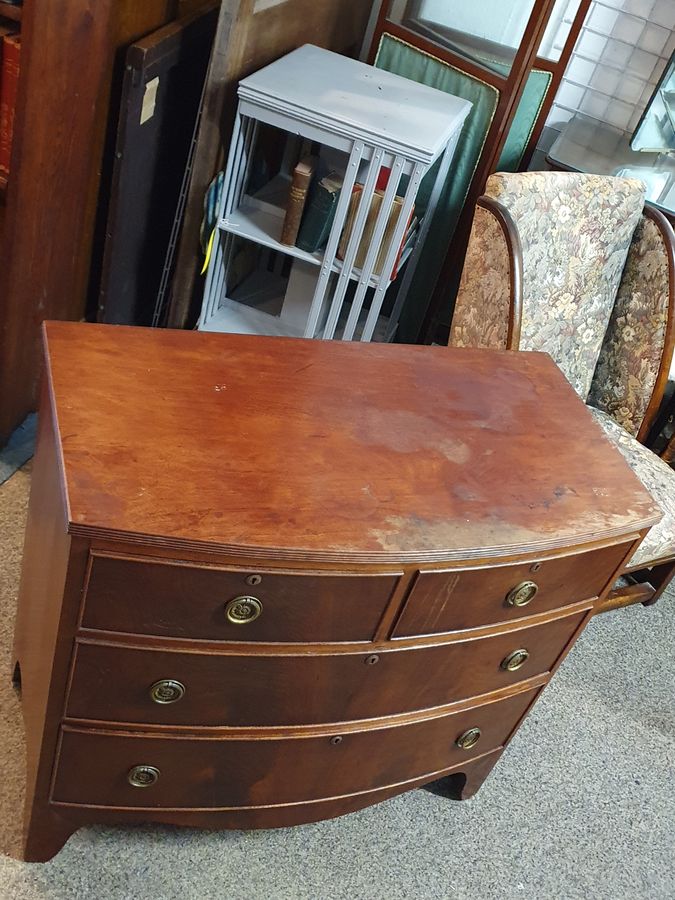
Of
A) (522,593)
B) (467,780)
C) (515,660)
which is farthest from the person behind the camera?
(467,780)

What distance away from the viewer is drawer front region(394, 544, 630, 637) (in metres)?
1.24

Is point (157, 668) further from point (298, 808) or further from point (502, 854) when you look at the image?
point (502, 854)

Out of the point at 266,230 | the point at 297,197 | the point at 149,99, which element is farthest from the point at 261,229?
the point at 149,99

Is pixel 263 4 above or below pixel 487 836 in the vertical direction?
above

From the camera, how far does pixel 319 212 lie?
2.29m

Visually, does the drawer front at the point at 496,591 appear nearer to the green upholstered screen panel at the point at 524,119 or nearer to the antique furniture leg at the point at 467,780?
the antique furniture leg at the point at 467,780

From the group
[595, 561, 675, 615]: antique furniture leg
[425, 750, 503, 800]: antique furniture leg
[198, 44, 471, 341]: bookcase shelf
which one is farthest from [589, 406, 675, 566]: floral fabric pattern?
[198, 44, 471, 341]: bookcase shelf

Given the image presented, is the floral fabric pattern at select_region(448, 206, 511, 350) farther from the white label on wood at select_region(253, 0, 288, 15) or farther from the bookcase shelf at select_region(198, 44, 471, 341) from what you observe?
the white label on wood at select_region(253, 0, 288, 15)

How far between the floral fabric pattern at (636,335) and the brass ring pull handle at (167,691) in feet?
4.90

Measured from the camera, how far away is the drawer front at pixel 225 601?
1096mm

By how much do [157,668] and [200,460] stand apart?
0.95 feet

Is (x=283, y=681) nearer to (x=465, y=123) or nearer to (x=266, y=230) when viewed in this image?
(x=266, y=230)

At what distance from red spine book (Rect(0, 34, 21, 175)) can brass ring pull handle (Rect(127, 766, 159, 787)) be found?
48.5 inches

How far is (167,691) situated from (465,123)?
6.23ft
